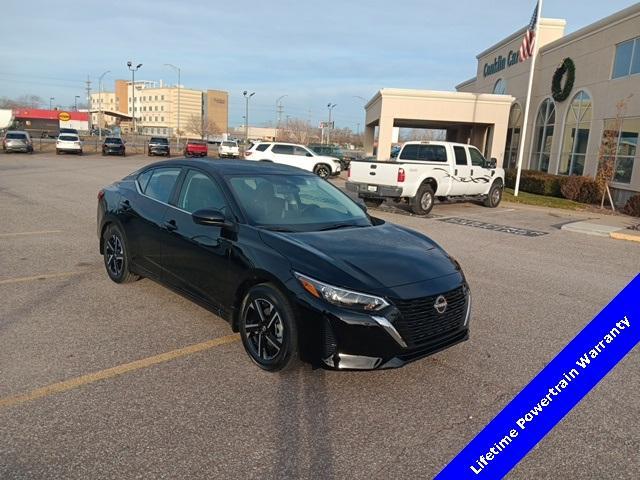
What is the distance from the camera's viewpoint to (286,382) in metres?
3.69

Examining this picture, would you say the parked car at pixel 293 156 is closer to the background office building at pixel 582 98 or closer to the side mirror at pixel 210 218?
the background office building at pixel 582 98

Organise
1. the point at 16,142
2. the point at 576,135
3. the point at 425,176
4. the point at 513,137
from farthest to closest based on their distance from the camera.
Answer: the point at 16,142 → the point at 513,137 → the point at 576,135 → the point at 425,176

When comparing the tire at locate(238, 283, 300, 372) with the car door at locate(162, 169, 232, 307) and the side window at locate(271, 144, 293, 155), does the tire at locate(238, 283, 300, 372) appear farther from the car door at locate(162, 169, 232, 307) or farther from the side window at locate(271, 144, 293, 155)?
the side window at locate(271, 144, 293, 155)

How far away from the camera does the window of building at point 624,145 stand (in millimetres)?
18234

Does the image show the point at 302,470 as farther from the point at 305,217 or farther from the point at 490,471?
the point at 305,217

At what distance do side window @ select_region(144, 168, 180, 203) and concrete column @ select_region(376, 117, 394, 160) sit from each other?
22897mm

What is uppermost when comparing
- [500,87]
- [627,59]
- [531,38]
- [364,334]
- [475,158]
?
[531,38]

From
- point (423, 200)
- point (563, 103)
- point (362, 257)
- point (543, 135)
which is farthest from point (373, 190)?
point (543, 135)

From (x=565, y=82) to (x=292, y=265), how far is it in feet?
79.0

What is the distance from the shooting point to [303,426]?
314 cm

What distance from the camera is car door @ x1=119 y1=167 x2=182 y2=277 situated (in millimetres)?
5086

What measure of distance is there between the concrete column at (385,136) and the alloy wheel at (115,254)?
22.8 metres

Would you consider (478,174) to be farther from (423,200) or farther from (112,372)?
(112,372)

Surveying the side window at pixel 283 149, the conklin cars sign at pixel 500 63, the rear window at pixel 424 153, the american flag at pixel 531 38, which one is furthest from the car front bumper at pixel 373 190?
the conklin cars sign at pixel 500 63
